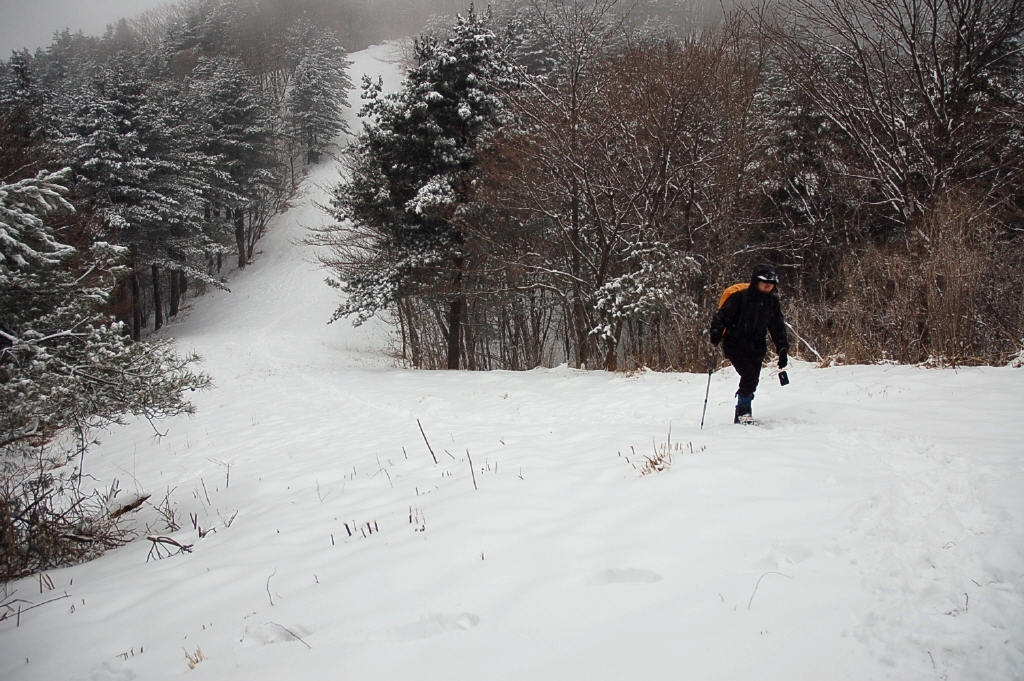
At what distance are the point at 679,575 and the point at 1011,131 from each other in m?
13.0

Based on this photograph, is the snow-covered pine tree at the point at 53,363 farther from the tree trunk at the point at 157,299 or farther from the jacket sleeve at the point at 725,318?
the tree trunk at the point at 157,299

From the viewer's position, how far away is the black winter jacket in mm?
5770

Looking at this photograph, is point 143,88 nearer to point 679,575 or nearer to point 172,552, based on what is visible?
point 172,552

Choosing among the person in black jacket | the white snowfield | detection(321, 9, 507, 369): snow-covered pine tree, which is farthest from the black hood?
detection(321, 9, 507, 369): snow-covered pine tree

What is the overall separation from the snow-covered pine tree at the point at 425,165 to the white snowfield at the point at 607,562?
907cm


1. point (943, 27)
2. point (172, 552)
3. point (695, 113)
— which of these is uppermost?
point (943, 27)

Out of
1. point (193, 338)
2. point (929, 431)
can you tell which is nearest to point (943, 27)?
point (929, 431)

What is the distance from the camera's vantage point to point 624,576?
2752 mm

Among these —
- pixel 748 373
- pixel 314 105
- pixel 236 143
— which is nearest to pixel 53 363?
pixel 748 373

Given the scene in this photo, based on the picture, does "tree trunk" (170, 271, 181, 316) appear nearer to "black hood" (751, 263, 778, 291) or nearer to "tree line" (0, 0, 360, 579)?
"tree line" (0, 0, 360, 579)

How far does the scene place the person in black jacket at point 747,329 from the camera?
5.71 metres

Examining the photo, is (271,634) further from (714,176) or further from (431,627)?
(714,176)

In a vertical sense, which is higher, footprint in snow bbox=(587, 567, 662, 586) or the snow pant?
the snow pant

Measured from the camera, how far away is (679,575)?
2.69 m
